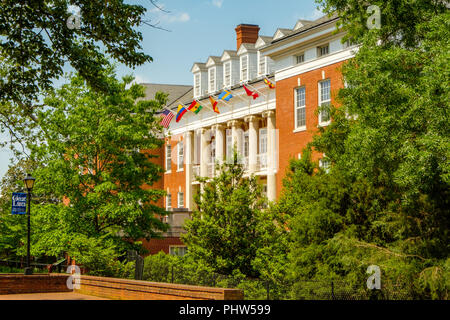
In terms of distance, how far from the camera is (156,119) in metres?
38.8

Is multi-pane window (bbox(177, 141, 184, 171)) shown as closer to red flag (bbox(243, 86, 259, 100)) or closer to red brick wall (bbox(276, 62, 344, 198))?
red flag (bbox(243, 86, 259, 100))

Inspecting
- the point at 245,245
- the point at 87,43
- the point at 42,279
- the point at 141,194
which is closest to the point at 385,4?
the point at 87,43

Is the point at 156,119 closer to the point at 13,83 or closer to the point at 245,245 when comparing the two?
the point at 245,245

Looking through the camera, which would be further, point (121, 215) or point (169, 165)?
point (169, 165)

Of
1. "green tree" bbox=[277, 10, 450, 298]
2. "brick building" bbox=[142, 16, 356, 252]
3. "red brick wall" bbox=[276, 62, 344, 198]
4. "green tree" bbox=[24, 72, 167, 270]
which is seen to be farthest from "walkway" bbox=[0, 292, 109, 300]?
"red brick wall" bbox=[276, 62, 344, 198]

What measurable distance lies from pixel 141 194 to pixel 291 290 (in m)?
16.7

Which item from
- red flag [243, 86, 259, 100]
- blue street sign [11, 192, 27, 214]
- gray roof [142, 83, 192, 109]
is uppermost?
gray roof [142, 83, 192, 109]

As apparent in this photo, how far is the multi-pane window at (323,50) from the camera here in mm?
36312

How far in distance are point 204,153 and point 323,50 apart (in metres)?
17.6

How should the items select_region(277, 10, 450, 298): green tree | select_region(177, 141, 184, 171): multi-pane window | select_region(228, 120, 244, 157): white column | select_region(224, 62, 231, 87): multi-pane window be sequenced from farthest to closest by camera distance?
select_region(177, 141, 184, 171): multi-pane window
select_region(224, 62, 231, 87): multi-pane window
select_region(228, 120, 244, 157): white column
select_region(277, 10, 450, 298): green tree

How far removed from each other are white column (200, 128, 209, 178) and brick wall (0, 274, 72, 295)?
1052 inches

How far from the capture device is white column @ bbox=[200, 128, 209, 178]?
168 feet

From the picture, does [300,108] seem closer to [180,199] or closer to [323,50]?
[323,50]

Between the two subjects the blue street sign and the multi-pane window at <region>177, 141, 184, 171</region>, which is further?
the multi-pane window at <region>177, 141, 184, 171</region>
